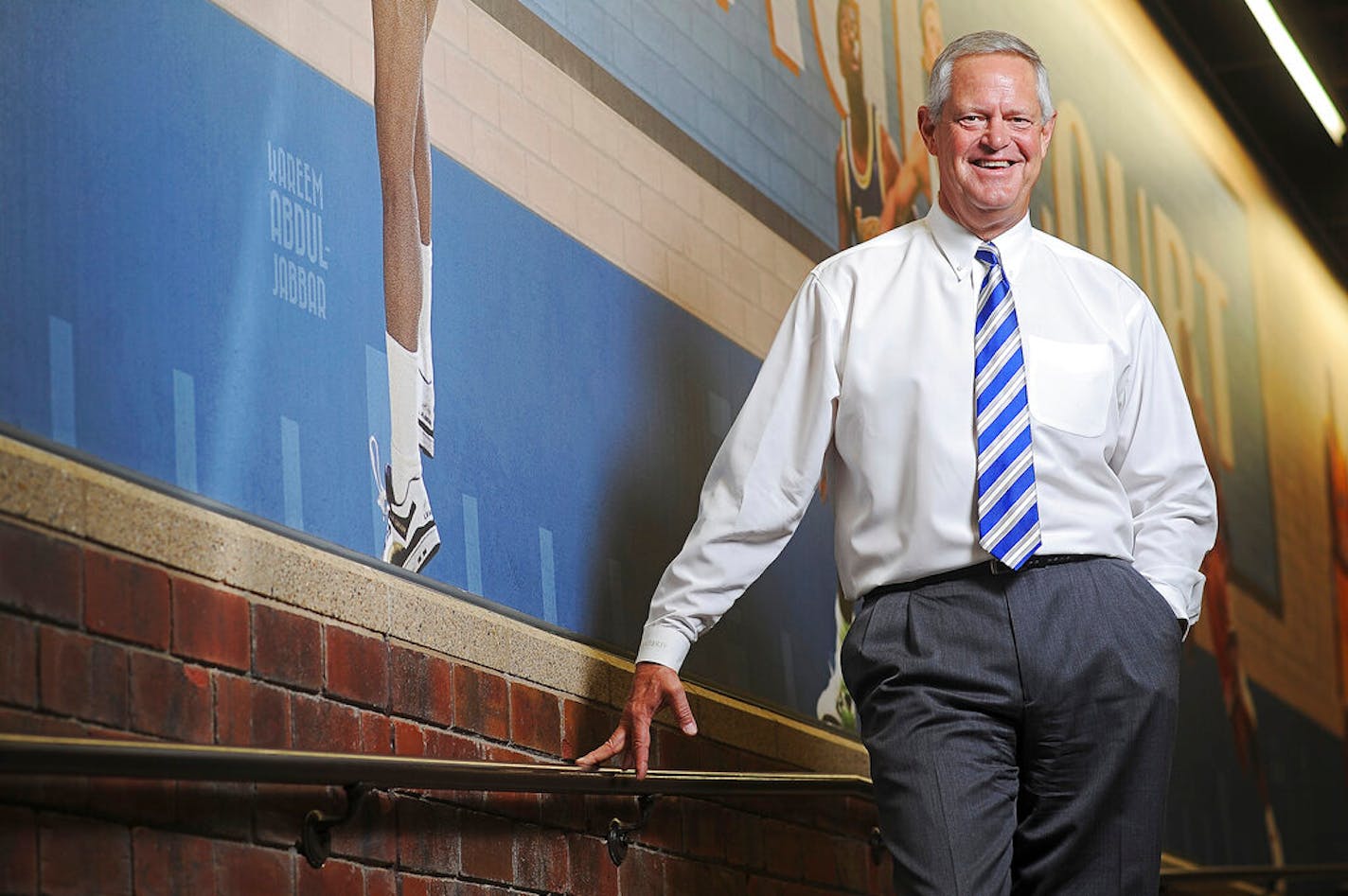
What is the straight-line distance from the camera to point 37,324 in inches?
75.2

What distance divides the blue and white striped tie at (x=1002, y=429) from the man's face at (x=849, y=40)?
147 cm

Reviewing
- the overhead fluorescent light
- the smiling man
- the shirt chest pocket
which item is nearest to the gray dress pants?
the smiling man

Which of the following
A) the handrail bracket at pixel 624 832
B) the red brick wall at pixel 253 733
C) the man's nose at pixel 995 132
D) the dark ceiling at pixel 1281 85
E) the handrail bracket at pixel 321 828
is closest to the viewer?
the red brick wall at pixel 253 733

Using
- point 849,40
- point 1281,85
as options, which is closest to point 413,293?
point 849,40

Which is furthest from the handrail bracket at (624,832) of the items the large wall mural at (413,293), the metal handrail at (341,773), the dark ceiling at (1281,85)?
the dark ceiling at (1281,85)

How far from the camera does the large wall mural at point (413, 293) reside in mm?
1992

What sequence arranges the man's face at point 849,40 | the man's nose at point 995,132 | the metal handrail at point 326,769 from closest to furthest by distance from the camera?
the metal handrail at point 326,769 → the man's nose at point 995,132 → the man's face at point 849,40

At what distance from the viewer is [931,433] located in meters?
2.58

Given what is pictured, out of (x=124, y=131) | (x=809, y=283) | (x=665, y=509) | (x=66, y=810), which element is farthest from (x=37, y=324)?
(x=665, y=509)

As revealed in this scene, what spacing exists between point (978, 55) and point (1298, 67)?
436cm

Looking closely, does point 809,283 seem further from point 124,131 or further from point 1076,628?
point 124,131

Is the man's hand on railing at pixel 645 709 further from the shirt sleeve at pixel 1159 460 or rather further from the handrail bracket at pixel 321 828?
the shirt sleeve at pixel 1159 460

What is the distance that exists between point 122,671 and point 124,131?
0.58 m

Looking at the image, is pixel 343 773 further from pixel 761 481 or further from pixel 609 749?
pixel 761 481
